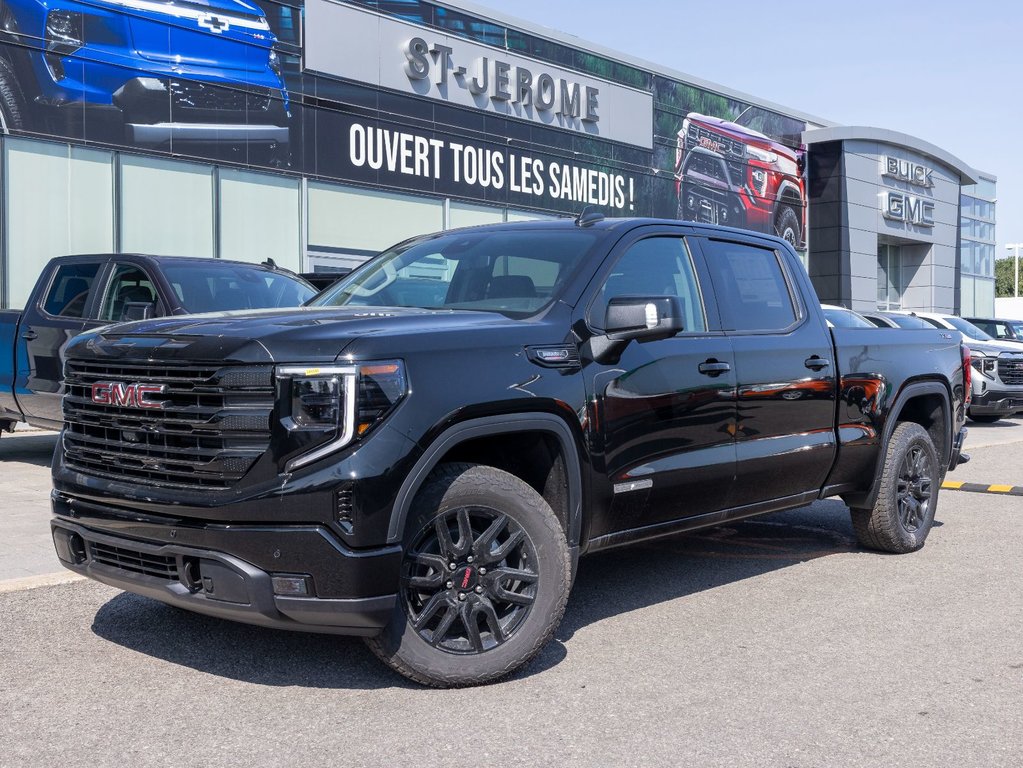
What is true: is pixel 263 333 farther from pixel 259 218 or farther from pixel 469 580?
pixel 259 218

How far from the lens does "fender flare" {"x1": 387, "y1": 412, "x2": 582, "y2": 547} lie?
3955 mm

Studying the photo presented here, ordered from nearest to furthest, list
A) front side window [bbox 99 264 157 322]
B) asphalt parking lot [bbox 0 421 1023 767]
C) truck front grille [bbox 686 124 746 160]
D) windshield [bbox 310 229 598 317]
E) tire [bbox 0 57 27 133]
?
asphalt parking lot [bbox 0 421 1023 767], windshield [bbox 310 229 598 317], front side window [bbox 99 264 157 322], tire [bbox 0 57 27 133], truck front grille [bbox 686 124 746 160]

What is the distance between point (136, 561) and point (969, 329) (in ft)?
59.3

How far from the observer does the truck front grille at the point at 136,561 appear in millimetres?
4062

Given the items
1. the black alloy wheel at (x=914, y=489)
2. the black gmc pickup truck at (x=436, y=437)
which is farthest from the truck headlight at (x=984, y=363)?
the black gmc pickup truck at (x=436, y=437)

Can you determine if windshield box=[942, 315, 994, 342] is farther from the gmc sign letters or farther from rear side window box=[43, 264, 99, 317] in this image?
the gmc sign letters

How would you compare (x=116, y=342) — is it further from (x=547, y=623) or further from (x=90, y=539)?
(x=547, y=623)

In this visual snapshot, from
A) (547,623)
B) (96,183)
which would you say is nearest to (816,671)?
(547,623)

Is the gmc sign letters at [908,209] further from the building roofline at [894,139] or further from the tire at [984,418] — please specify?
the tire at [984,418]

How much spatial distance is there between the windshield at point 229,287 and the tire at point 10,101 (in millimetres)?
10384

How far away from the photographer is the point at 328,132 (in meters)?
23.4

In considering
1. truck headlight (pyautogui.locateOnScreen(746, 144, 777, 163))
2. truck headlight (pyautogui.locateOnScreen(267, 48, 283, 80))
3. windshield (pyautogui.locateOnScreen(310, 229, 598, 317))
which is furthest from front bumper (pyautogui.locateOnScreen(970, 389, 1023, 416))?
truck headlight (pyautogui.locateOnScreen(746, 144, 777, 163))

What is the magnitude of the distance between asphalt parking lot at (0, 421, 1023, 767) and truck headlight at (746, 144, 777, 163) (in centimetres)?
3247

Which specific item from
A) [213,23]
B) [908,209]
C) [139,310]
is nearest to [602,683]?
[139,310]
